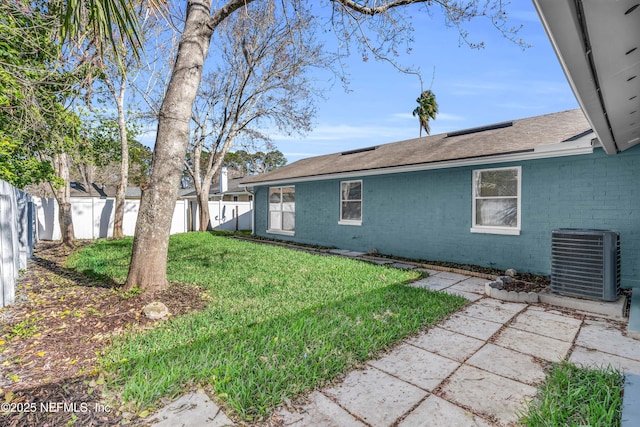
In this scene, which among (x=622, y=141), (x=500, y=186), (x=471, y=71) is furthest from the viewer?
(x=500, y=186)

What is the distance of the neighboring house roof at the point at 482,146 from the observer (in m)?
5.69

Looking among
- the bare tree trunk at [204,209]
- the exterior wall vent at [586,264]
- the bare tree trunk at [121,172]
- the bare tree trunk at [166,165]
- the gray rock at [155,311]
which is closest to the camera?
the gray rock at [155,311]

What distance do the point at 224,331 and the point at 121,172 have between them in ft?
39.2

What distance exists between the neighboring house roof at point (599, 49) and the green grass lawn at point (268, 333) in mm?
2866

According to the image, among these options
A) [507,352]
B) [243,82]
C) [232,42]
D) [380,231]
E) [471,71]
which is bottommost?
[507,352]

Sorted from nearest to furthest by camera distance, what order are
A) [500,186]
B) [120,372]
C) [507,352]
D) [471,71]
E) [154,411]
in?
1. [154,411]
2. [120,372]
3. [507,352]
4. [471,71]
5. [500,186]

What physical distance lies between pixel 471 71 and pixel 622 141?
105 inches

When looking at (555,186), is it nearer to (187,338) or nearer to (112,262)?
(187,338)

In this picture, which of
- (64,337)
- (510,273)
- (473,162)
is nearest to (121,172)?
(64,337)

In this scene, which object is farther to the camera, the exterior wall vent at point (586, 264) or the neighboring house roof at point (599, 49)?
the exterior wall vent at point (586, 264)

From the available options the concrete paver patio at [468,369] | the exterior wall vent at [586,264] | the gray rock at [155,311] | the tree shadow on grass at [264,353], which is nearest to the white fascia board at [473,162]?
the exterior wall vent at [586,264]

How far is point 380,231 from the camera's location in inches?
349

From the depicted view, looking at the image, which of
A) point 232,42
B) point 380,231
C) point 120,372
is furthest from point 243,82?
point 120,372

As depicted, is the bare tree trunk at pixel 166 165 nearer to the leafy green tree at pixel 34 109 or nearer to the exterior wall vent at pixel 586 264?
the leafy green tree at pixel 34 109
